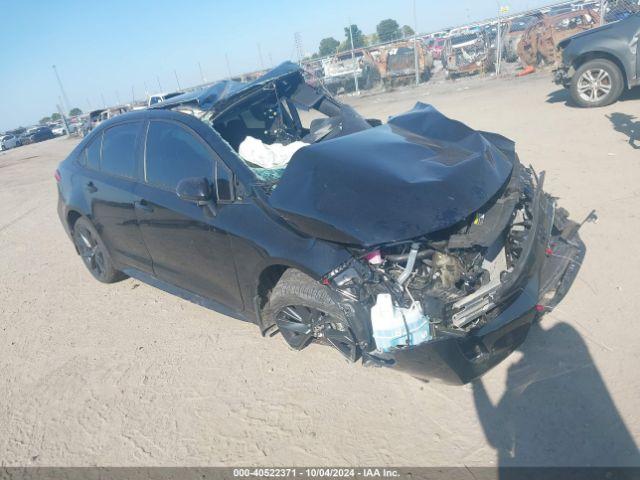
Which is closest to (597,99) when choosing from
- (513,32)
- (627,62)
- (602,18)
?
(627,62)

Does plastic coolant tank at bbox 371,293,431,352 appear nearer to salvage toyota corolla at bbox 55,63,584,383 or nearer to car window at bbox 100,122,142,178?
salvage toyota corolla at bbox 55,63,584,383

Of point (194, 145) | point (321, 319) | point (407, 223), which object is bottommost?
point (321, 319)

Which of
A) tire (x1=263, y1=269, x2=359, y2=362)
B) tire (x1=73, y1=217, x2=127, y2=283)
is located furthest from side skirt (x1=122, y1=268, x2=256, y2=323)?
tire (x1=73, y1=217, x2=127, y2=283)

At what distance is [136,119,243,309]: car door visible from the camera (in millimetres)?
3367

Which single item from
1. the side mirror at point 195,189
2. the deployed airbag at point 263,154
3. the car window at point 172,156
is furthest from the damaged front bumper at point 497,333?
the car window at point 172,156

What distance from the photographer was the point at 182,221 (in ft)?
11.6

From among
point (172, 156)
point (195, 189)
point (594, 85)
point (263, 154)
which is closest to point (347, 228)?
point (195, 189)

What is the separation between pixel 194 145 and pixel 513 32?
1996 centimetres

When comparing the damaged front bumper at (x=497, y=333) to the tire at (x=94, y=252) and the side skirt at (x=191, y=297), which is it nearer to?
the side skirt at (x=191, y=297)

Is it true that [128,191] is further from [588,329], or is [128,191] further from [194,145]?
[588,329]

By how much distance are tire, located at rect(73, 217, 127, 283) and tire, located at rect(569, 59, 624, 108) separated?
882 cm

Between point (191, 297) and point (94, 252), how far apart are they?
1.88 meters

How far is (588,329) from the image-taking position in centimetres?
314

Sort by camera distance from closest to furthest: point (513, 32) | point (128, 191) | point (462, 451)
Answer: point (462, 451)
point (128, 191)
point (513, 32)
